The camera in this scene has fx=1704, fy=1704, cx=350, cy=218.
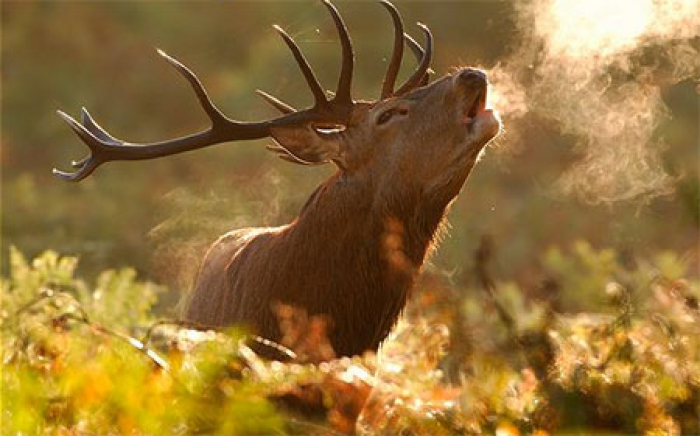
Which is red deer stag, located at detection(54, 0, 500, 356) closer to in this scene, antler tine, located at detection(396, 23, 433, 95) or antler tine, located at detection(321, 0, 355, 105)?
antler tine, located at detection(321, 0, 355, 105)

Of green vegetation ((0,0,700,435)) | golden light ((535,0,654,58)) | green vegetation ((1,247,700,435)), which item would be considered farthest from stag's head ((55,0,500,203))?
green vegetation ((1,247,700,435))

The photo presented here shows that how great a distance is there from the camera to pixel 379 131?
7.02 metres

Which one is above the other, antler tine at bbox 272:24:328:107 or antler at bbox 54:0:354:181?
antler tine at bbox 272:24:328:107

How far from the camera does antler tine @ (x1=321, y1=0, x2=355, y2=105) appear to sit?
271 inches

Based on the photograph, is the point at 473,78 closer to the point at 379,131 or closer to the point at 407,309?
the point at 379,131

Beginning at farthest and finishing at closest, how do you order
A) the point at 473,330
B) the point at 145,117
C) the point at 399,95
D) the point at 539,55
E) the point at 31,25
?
the point at 31,25 < the point at 145,117 < the point at 539,55 < the point at 399,95 < the point at 473,330

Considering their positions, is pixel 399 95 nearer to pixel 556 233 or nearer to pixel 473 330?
pixel 473 330

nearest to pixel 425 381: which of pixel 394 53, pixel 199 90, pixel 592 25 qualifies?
pixel 199 90

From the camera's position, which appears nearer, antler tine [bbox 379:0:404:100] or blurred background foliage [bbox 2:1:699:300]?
antler tine [bbox 379:0:404:100]

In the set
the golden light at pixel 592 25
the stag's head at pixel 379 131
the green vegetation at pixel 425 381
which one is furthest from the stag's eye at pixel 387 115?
the green vegetation at pixel 425 381

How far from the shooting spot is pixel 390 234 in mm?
6785

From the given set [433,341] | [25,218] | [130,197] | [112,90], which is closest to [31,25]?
[112,90]

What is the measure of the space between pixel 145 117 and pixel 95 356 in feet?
81.4

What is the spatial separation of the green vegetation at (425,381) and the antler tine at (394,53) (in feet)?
7.48
